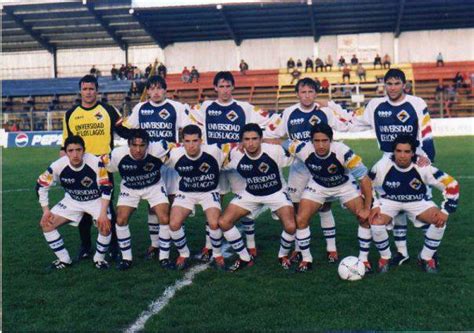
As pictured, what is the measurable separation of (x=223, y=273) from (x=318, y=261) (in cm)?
116

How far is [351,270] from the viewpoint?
5.30 meters

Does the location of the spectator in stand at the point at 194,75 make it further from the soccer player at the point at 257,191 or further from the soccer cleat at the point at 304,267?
the soccer cleat at the point at 304,267

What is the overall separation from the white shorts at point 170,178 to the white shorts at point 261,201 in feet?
3.16

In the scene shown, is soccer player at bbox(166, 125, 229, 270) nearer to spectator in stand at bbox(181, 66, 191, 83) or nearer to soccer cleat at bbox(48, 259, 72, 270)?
soccer cleat at bbox(48, 259, 72, 270)

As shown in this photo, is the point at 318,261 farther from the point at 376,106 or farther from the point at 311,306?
the point at 376,106

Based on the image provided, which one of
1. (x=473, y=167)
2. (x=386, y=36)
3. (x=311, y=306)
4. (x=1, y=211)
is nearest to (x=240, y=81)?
(x=386, y=36)

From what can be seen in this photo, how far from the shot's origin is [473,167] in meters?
13.6

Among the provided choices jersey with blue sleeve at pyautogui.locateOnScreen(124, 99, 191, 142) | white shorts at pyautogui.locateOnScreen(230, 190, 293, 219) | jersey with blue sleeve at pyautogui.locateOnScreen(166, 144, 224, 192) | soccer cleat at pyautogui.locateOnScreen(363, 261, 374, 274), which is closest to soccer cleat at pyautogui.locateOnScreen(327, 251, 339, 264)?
Result: soccer cleat at pyautogui.locateOnScreen(363, 261, 374, 274)

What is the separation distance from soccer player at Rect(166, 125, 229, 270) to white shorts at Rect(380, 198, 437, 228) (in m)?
1.88

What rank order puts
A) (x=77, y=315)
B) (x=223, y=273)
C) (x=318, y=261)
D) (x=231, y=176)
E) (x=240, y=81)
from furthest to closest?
(x=240, y=81) → (x=231, y=176) → (x=318, y=261) → (x=223, y=273) → (x=77, y=315)

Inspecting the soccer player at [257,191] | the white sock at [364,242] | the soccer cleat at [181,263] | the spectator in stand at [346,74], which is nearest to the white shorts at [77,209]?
the soccer cleat at [181,263]

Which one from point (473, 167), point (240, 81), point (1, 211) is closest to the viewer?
point (1, 211)

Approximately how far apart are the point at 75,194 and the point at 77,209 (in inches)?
7.3

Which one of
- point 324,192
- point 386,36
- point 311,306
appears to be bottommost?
point 311,306
